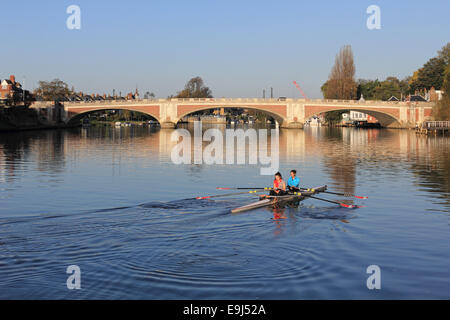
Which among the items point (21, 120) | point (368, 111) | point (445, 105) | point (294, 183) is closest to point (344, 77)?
point (368, 111)

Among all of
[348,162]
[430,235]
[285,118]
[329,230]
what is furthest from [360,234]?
[285,118]

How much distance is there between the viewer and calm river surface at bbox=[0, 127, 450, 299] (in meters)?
11.7

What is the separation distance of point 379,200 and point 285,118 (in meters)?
88.3

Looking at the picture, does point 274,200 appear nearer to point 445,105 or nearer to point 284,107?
point 445,105

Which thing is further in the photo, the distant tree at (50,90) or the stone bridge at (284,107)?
the distant tree at (50,90)

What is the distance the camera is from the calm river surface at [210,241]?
11719 mm

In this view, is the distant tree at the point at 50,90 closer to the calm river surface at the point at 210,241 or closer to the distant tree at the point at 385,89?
the distant tree at the point at 385,89

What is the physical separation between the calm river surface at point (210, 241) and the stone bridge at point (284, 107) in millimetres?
78179

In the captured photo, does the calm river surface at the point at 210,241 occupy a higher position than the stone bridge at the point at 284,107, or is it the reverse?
the stone bridge at the point at 284,107

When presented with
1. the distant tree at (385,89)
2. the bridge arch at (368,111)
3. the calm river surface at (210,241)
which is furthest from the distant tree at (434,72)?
the calm river surface at (210,241)

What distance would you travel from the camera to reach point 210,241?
1565cm

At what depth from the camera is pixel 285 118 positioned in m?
111

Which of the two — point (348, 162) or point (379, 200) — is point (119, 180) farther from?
point (348, 162)

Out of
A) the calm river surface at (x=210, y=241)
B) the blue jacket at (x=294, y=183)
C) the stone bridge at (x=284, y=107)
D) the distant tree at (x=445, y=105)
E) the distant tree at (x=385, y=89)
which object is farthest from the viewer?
the distant tree at (x=385, y=89)
